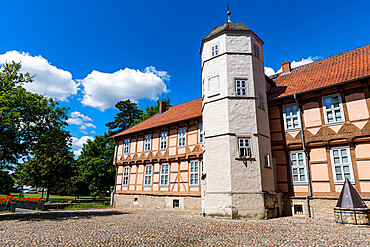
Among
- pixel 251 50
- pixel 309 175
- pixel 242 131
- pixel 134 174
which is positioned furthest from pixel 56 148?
pixel 309 175

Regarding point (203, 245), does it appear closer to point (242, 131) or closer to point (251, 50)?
point (242, 131)

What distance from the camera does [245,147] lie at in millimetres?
12773

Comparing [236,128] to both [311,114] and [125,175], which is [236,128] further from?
[125,175]

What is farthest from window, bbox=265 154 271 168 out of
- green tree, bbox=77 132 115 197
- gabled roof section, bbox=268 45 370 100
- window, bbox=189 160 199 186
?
green tree, bbox=77 132 115 197

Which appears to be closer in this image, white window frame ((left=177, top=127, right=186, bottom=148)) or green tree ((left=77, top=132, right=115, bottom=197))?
white window frame ((left=177, top=127, right=186, bottom=148))

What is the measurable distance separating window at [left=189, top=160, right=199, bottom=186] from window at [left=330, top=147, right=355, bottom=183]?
8.64 metres

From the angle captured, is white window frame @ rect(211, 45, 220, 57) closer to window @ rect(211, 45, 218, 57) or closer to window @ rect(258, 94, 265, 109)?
window @ rect(211, 45, 218, 57)

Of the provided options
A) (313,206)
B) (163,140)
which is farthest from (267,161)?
(163,140)

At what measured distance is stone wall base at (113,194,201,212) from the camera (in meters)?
16.7

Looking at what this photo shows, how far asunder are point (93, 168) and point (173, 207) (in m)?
17.6

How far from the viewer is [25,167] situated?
102 ft

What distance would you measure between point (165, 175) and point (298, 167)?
33.7 feet

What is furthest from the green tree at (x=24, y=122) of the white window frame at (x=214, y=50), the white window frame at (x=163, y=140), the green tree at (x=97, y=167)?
the green tree at (x=97, y=167)

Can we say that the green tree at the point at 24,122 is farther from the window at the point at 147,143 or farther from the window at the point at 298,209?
the window at the point at 298,209
